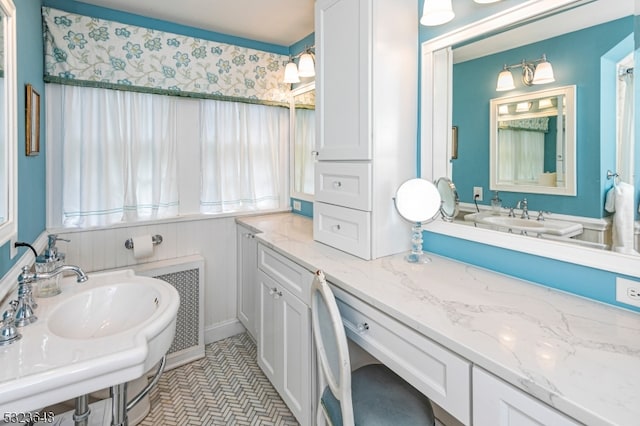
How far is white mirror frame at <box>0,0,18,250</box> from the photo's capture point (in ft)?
4.01

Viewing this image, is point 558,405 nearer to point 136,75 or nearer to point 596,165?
point 596,165

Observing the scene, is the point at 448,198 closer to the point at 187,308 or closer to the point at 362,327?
the point at 362,327

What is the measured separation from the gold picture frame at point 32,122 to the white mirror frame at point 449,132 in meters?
1.89

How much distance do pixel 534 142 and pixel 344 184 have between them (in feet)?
2.74

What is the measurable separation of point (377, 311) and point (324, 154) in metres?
0.97

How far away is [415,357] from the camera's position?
994 mm

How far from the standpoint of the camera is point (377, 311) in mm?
1136

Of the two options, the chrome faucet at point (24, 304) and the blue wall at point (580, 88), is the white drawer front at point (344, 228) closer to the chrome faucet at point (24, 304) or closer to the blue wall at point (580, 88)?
the blue wall at point (580, 88)

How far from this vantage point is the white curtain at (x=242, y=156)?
8.48ft

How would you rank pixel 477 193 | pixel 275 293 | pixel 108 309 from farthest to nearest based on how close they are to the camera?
pixel 275 293
pixel 477 193
pixel 108 309

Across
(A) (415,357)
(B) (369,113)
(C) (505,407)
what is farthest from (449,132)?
(C) (505,407)

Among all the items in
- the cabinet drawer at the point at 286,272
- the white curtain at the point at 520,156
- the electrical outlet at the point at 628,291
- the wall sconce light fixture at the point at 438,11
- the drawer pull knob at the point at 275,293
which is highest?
the wall sconce light fixture at the point at 438,11

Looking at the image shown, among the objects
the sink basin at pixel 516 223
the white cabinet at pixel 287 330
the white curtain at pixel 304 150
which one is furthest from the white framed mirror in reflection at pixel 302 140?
the sink basin at pixel 516 223

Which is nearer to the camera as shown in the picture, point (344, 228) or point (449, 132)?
point (449, 132)
